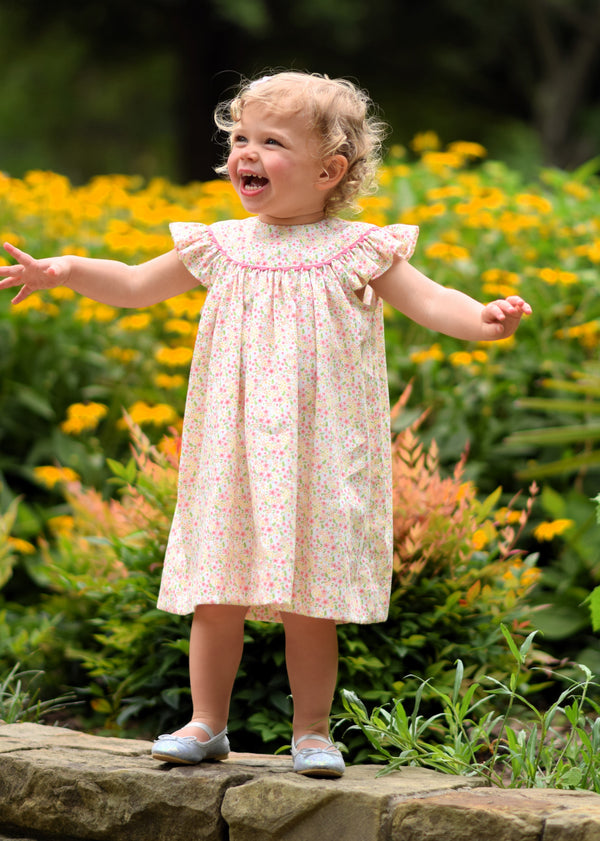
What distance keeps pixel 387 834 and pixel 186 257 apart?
1262 millimetres

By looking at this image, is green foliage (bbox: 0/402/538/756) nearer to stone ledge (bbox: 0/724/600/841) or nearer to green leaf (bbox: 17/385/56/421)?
stone ledge (bbox: 0/724/600/841)

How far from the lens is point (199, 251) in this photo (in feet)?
7.89

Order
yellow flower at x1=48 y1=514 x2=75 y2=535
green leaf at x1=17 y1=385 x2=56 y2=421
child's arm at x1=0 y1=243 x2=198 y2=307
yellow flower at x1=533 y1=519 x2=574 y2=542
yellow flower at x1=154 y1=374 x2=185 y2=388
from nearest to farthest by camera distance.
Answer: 1. child's arm at x1=0 y1=243 x2=198 y2=307
2. yellow flower at x1=533 y1=519 x2=574 y2=542
3. yellow flower at x1=48 y1=514 x2=75 y2=535
4. yellow flower at x1=154 y1=374 x2=185 y2=388
5. green leaf at x1=17 y1=385 x2=56 y2=421

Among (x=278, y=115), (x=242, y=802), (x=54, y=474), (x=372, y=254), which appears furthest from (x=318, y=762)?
(x=54, y=474)

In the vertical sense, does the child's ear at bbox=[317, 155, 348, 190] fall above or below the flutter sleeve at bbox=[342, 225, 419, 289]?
above

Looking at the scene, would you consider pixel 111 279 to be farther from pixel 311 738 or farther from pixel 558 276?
pixel 558 276

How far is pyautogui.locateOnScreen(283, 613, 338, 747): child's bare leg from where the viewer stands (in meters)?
2.31

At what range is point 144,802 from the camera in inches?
89.4

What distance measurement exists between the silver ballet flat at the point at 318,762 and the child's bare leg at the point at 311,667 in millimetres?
22

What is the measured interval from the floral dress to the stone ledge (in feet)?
1.11

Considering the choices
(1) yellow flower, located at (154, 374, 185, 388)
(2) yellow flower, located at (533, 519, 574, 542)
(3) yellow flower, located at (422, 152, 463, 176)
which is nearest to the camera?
(2) yellow flower, located at (533, 519, 574, 542)

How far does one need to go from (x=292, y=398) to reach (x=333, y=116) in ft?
2.01

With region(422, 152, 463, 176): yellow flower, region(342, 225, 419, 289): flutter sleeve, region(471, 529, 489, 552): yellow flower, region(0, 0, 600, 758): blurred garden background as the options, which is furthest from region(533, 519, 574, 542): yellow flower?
region(422, 152, 463, 176): yellow flower

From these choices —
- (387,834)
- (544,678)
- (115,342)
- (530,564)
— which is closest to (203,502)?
(387,834)
